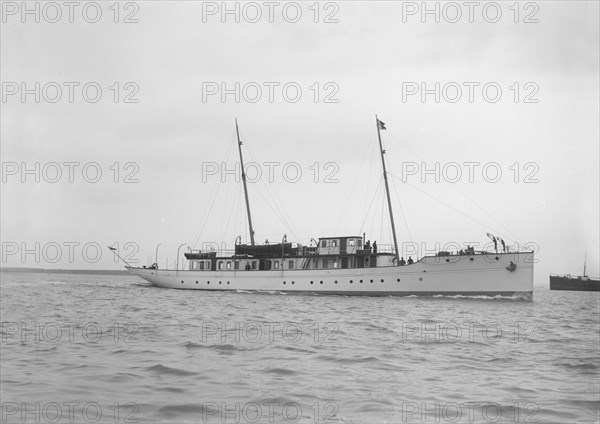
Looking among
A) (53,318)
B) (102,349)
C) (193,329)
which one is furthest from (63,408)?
(53,318)

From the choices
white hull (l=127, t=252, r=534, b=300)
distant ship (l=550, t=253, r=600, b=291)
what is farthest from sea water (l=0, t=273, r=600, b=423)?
distant ship (l=550, t=253, r=600, b=291)

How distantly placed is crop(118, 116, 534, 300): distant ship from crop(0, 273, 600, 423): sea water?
72.8 feet

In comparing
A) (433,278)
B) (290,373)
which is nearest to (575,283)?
(433,278)

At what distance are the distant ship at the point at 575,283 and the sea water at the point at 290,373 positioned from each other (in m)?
97.3

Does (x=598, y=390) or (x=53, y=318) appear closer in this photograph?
(x=598, y=390)

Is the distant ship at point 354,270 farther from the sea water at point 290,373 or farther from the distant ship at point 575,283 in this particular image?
the distant ship at point 575,283

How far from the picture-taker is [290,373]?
39.1 feet

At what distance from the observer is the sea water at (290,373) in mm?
8977

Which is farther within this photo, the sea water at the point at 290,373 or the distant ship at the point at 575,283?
the distant ship at the point at 575,283

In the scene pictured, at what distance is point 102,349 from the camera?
14.6m

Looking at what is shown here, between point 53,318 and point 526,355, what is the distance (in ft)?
57.0

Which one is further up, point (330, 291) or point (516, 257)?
point (516, 257)

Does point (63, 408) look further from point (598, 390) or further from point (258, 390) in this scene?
point (598, 390)

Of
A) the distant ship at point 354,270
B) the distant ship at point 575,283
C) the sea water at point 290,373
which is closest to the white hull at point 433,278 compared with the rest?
the distant ship at point 354,270
